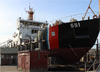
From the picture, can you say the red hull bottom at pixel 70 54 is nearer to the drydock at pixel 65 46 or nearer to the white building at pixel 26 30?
the drydock at pixel 65 46

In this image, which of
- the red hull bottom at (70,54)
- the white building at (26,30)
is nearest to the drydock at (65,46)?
the red hull bottom at (70,54)

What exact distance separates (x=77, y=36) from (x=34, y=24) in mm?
11707

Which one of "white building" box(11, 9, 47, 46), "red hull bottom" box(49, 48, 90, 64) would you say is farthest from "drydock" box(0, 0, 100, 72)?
"white building" box(11, 9, 47, 46)

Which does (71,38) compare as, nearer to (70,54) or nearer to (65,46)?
(65,46)

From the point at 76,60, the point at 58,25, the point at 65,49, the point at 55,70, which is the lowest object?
the point at 55,70

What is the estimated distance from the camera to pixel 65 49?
14.3m

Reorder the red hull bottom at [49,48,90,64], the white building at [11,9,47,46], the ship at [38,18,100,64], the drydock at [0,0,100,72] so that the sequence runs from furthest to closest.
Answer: the white building at [11,9,47,46], the red hull bottom at [49,48,90,64], the ship at [38,18,100,64], the drydock at [0,0,100,72]

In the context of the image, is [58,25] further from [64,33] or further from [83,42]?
[83,42]

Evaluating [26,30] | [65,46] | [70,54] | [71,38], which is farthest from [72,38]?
[26,30]

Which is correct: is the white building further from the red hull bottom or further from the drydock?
the red hull bottom

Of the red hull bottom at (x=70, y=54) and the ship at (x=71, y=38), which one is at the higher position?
the ship at (x=71, y=38)

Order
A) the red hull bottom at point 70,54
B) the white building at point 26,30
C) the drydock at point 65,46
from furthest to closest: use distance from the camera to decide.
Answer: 1. the white building at point 26,30
2. the red hull bottom at point 70,54
3. the drydock at point 65,46

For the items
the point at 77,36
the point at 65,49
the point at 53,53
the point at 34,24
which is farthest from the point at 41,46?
the point at 34,24

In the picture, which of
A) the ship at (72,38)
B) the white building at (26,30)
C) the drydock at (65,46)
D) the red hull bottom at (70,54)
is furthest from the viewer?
the white building at (26,30)
